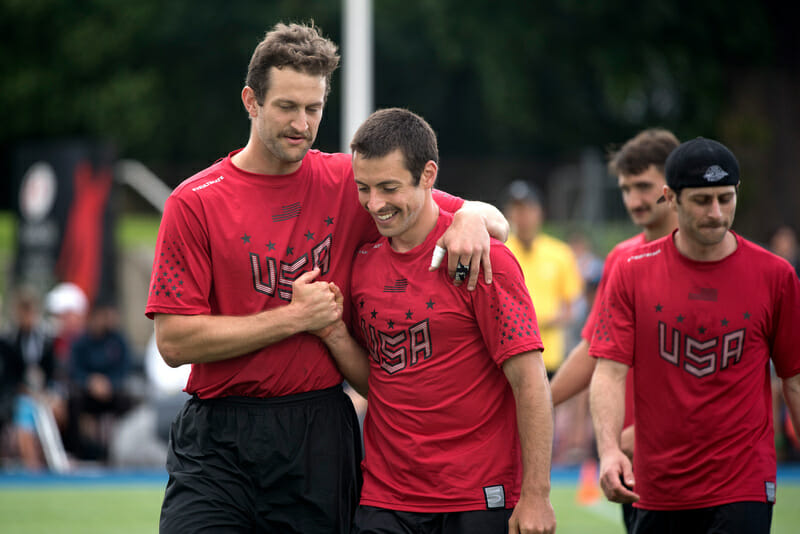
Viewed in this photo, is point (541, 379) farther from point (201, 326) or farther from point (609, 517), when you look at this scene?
point (609, 517)

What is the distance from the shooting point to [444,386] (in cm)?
407

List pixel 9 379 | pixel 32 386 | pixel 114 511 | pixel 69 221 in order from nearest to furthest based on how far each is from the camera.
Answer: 1. pixel 114 511
2. pixel 9 379
3. pixel 32 386
4. pixel 69 221

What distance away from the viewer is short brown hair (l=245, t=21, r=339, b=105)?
412 cm

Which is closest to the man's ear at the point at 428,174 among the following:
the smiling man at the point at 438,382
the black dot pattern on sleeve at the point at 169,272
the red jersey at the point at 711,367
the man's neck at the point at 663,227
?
the smiling man at the point at 438,382

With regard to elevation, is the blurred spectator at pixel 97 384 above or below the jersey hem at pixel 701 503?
below

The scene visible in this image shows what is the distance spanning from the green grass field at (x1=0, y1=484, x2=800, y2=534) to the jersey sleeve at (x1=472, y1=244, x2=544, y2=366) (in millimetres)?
5555

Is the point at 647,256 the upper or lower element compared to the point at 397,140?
lower

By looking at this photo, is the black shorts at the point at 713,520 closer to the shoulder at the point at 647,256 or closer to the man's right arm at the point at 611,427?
the man's right arm at the point at 611,427

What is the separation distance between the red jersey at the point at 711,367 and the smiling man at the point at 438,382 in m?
0.75

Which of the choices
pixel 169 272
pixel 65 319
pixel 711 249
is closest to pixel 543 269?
pixel 711 249

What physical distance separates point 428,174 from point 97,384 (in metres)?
9.74

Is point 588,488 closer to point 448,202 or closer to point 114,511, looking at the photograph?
point 114,511

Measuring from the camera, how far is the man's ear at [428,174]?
13.5ft

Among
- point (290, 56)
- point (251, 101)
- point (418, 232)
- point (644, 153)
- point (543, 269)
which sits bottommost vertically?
point (543, 269)
